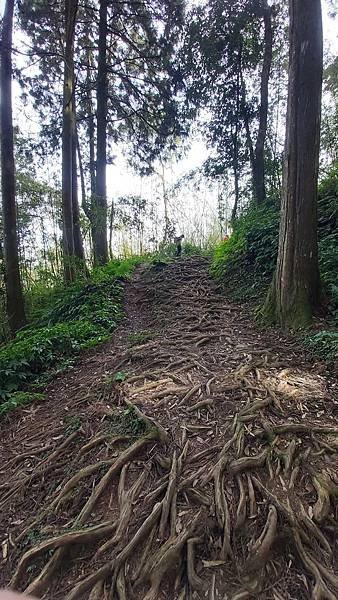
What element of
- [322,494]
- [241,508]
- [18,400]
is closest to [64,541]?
[241,508]

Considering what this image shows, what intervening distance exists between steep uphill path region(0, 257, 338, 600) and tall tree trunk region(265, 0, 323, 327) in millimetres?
833

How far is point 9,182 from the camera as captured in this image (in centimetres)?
638

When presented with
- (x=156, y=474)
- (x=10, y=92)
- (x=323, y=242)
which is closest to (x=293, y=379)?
(x=156, y=474)

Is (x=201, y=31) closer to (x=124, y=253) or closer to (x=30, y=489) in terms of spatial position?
(x=124, y=253)

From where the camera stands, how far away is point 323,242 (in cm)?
536

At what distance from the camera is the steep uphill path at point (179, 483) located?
5.06 ft

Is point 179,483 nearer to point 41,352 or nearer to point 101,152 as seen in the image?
point 41,352

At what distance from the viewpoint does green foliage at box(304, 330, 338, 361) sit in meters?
3.28

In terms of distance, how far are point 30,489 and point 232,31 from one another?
36.9 feet

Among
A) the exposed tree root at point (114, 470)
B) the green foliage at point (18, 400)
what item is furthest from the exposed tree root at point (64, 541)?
the green foliage at point (18, 400)

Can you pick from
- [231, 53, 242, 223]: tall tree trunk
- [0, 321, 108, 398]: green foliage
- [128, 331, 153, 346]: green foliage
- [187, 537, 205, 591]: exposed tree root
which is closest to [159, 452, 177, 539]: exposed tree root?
[187, 537, 205, 591]: exposed tree root

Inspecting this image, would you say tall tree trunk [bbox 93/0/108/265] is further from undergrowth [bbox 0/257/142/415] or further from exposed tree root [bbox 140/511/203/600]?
exposed tree root [bbox 140/511/203/600]

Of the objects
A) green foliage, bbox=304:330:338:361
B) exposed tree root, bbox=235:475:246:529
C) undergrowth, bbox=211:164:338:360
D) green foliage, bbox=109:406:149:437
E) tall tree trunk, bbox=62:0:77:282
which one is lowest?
exposed tree root, bbox=235:475:246:529

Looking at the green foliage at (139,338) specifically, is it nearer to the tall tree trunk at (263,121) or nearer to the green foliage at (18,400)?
the green foliage at (18,400)
